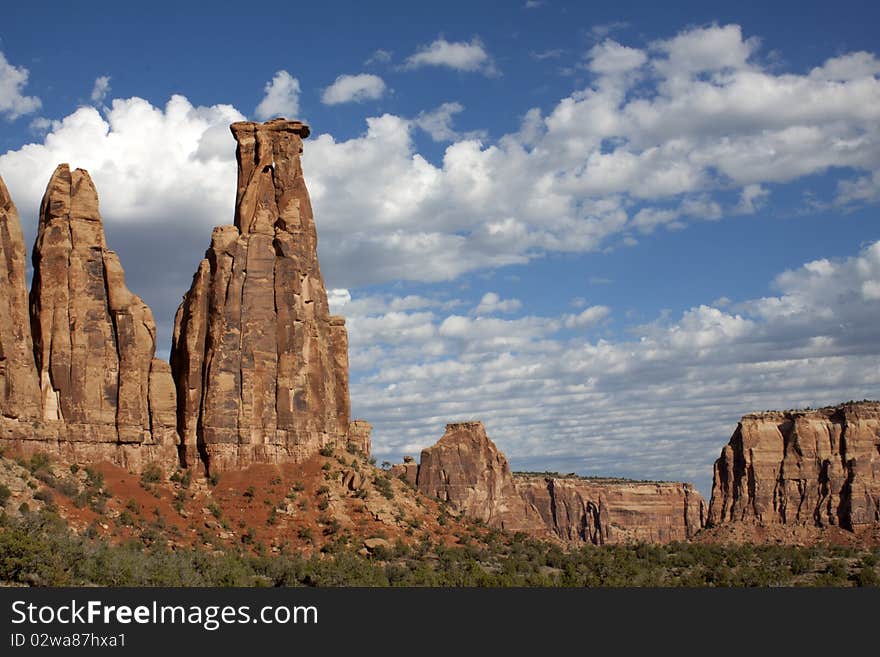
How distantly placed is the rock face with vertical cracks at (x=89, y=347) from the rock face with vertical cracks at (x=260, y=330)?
2.51 metres

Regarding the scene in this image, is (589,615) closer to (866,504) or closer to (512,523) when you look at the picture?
(866,504)

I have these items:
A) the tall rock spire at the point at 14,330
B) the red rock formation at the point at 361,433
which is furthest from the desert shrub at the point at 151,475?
the red rock formation at the point at 361,433

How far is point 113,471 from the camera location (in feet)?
228

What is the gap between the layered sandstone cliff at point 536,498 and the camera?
487 ft

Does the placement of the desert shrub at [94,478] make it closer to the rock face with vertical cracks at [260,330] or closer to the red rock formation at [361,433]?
the rock face with vertical cracks at [260,330]

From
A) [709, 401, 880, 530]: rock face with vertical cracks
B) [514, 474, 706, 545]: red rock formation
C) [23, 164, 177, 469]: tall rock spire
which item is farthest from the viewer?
[514, 474, 706, 545]: red rock formation

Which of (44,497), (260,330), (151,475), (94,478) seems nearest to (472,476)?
(260,330)

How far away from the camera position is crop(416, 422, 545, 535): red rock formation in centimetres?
14750

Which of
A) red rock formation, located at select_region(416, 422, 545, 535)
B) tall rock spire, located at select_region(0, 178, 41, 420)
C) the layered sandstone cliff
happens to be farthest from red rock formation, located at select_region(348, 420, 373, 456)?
red rock formation, located at select_region(416, 422, 545, 535)

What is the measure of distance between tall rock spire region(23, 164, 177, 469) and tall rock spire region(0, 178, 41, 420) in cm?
173

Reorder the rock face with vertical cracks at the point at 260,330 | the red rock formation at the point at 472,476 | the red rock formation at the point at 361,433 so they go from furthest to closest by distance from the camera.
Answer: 1. the red rock formation at the point at 472,476
2. the red rock formation at the point at 361,433
3. the rock face with vertical cracks at the point at 260,330

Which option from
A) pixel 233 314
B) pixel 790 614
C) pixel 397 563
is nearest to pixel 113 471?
pixel 233 314

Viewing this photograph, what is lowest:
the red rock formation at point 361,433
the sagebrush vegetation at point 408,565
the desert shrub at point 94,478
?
the sagebrush vegetation at point 408,565

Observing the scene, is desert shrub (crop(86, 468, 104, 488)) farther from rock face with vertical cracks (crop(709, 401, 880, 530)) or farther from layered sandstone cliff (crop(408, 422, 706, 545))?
rock face with vertical cracks (crop(709, 401, 880, 530))
